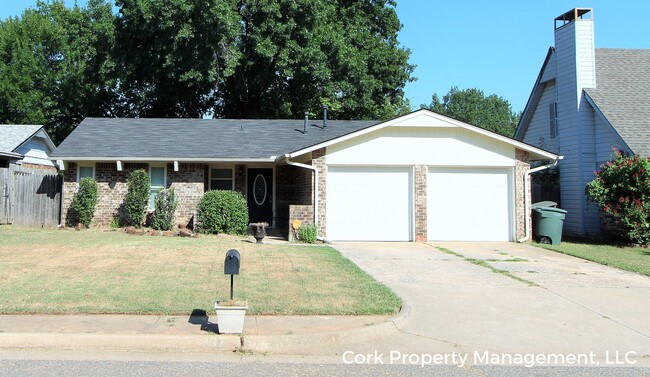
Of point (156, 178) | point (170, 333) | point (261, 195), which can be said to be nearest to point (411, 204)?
point (261, 195)

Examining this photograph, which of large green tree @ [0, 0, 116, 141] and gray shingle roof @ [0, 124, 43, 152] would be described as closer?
gray shingle roof @ [0, 124, 43, 152]

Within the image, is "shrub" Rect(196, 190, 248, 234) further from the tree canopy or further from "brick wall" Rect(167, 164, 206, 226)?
the tree canopy

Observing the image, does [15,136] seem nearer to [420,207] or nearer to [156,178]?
[156,178]

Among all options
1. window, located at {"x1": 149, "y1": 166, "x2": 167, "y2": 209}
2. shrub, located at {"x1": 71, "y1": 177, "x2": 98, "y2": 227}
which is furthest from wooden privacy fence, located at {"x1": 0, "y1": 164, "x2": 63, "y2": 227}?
window, located at {"x1": 149, "y1": 166, "x2": 167, "y2": 209}

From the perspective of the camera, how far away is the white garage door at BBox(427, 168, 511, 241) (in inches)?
622

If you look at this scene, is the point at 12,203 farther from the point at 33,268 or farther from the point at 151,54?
the point at 151,54

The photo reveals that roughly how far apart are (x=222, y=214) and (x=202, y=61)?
12423 millimetres

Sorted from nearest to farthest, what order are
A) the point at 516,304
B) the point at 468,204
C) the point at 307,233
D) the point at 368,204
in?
the point at 516,304 < the point at 307,233 < the point at 368,204 < the point at 468,204

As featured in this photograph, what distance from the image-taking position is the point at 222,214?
16.3 meters

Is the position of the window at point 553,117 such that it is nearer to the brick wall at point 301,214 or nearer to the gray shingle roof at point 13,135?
the brick wall at point 301,214

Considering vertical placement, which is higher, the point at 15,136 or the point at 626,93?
the point at 626,93

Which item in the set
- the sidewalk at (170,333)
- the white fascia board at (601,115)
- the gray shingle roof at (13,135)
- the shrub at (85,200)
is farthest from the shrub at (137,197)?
the white fascia board at (601,115)

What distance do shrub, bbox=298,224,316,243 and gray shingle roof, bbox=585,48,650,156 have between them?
9938 millimetres

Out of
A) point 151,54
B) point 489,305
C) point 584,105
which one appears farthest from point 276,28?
point 489,305
